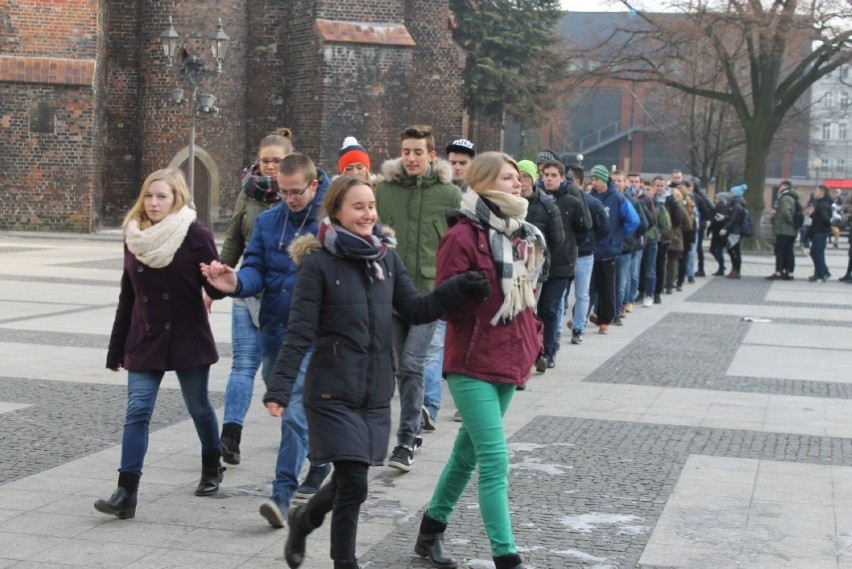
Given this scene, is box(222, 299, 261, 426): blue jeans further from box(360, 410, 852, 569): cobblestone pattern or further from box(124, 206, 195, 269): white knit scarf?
box(124, 206, 195, 269): white knit scarf

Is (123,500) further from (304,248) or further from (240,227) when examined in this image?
(240,227)

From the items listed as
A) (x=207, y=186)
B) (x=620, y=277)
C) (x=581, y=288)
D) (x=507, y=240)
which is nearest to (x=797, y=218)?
(x=620, y=277)

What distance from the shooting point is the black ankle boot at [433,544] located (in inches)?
217

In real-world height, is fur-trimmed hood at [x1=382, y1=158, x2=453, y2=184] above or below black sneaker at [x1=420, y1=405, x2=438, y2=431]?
above

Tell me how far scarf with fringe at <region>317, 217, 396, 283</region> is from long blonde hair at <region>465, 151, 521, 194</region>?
0.58 m

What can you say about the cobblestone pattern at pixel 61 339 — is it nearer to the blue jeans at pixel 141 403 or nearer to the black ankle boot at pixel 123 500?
the blue jeans at pixel 141 403

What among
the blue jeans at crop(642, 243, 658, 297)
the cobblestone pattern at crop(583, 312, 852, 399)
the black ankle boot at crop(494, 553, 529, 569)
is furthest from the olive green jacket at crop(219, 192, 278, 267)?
the blue jeans at crop(642, 243, 658, 297)

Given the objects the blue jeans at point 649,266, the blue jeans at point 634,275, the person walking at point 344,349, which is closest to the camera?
the person walking at point 344,349

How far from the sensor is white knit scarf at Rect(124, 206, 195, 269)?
6.29 metres

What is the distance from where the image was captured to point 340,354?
514 cm

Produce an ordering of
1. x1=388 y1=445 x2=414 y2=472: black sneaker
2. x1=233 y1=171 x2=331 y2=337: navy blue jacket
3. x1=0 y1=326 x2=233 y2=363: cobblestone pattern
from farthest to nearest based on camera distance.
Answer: x1=0 y1=326 x2=233 y2=363: cobblestone pattern, x1=388 y1=445 x2=414 y2=472: black sneaker, x1=233 y1=171 x2=331 y2=337: navy blue jacket

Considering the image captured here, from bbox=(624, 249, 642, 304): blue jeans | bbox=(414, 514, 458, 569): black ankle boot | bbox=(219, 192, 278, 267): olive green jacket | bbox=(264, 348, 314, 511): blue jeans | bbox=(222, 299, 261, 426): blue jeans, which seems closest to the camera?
bbox=(414, 514, 458, 569): black ankle boot

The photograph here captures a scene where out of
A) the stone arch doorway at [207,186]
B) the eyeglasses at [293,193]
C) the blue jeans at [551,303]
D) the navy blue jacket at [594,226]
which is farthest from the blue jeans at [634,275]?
the stone arch doorway at [207,186]

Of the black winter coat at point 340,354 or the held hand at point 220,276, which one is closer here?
the black winter coat at point 340,354
